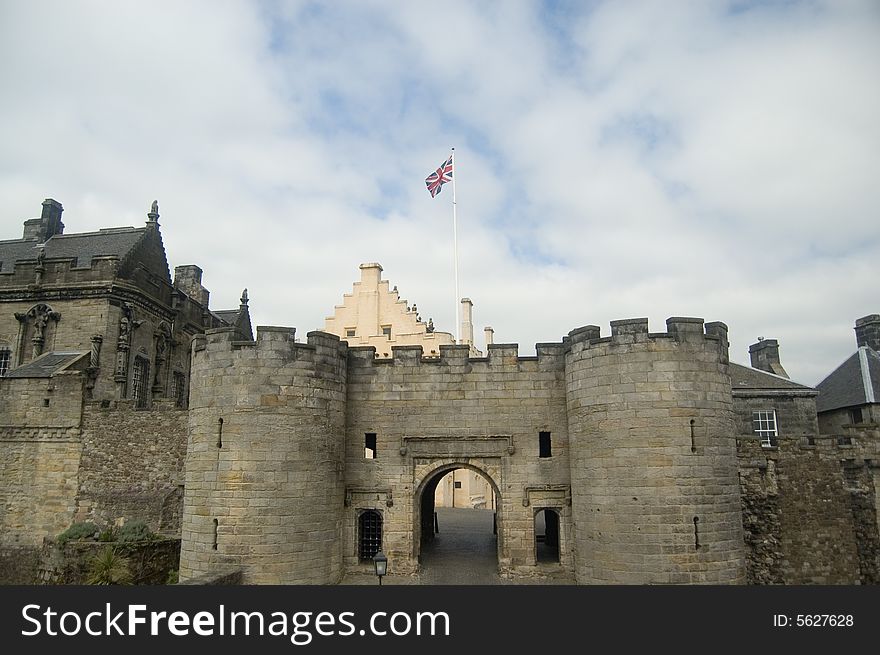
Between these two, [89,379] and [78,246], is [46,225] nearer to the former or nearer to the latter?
[78,246]

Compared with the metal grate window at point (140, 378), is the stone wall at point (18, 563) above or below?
below

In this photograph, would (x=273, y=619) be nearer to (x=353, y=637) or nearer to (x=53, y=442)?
(x=353, y=637)

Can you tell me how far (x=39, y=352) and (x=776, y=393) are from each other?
98.6 ft

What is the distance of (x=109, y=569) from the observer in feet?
62.1

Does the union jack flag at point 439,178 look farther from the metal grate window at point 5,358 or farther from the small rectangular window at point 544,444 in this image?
the metal grate window at point 5,358

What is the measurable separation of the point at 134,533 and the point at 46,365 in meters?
8.52

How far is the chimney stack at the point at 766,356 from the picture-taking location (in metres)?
29.5

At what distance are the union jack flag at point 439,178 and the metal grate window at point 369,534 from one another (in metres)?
17.1

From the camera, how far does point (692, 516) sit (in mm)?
14445

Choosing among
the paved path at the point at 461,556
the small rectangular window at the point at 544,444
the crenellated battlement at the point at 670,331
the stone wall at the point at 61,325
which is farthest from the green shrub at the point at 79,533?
the crenellated battlement at the point at 670,331

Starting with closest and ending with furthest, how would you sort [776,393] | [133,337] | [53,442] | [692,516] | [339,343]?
[692,516] < [339,343] < [53,442] < [776,393] < [133,337]

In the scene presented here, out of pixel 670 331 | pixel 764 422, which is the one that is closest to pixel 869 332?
pixel 764 422

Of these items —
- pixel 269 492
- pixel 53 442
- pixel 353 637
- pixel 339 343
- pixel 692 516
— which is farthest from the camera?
pixel 53 442

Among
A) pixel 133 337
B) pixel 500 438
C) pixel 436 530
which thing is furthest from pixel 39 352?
pixel 500 438
